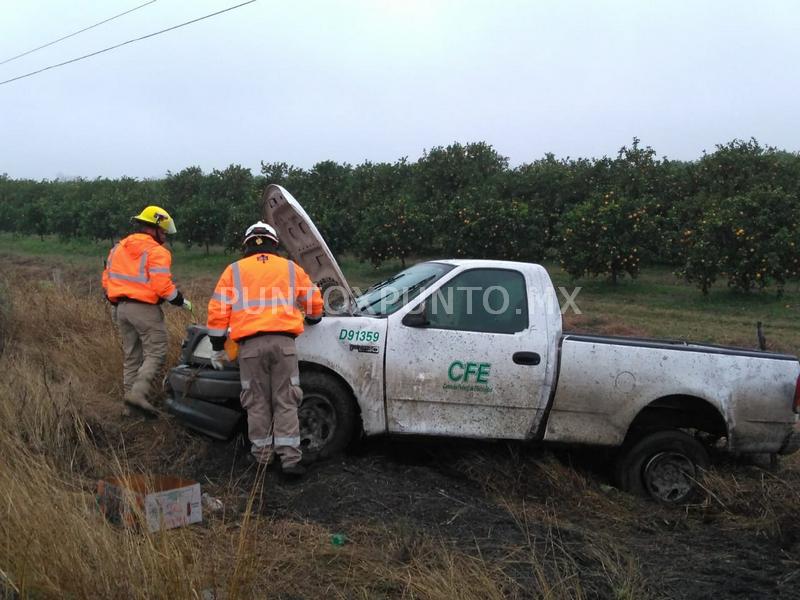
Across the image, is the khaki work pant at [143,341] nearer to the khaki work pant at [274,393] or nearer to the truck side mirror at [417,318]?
the khaki work pant at [274,393]

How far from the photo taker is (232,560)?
11.9 feet

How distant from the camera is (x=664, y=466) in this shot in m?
5.82

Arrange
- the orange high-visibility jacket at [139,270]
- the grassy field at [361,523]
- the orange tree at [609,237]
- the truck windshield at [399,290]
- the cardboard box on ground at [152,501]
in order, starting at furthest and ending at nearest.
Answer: the orange tree at [609,237]
the orange high-visibility jacket at [139,270]
the truck windshield at [399,290]
the cardboard box on ground at [152,501]
the grassy field at [361,523]

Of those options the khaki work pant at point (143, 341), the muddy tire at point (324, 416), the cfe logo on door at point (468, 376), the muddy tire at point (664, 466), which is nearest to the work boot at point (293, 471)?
the muddy tire at point (324, 416)

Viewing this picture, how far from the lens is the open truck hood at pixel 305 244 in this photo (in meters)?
6.41

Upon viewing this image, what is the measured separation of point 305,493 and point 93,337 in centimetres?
427

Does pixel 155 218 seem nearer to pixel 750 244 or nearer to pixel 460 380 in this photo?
pixel 460 380

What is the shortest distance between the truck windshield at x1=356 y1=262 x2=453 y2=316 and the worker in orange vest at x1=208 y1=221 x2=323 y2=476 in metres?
0.80

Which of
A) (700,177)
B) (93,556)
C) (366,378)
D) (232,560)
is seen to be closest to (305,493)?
(366,378)

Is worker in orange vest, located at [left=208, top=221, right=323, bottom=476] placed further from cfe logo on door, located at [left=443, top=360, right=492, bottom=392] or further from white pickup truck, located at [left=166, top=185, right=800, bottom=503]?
cfe logo on door, located at [left=443, top=360, right=492, bottom=392]

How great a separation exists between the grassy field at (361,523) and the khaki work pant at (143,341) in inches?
13.7

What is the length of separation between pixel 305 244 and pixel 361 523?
272 centimetres

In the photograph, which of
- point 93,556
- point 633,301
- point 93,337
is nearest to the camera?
point 93,556

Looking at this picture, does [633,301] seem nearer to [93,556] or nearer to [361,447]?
[361,447]
